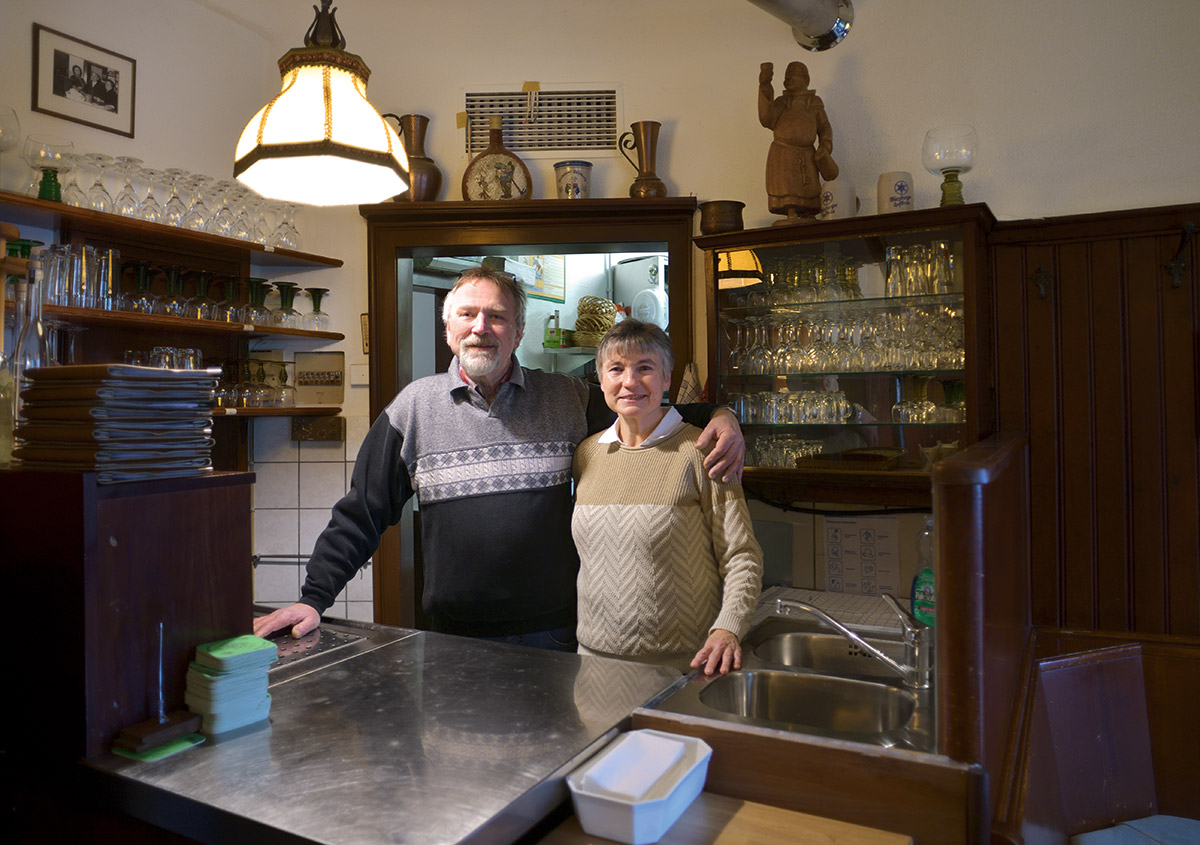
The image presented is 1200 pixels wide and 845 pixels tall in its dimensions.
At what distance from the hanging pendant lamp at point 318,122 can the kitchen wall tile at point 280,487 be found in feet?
6.77

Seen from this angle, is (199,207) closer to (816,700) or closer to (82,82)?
(82,82)

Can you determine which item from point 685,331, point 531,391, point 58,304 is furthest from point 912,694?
point 58,304

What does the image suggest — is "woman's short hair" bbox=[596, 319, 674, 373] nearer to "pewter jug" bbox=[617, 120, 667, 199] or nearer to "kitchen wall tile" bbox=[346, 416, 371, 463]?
"pewter jug" bbox=[617, 120, 667, 199]

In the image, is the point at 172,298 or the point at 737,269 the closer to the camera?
the point at 172,298

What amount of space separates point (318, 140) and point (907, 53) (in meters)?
2.37

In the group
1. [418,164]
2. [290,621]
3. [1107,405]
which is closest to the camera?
[290,621]

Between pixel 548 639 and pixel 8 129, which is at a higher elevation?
pixel 8 129

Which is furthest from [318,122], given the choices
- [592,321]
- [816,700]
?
[592,321]

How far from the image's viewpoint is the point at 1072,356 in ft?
8.73

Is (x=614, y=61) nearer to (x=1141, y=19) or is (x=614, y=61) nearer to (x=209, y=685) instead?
(x=1141, y=19)

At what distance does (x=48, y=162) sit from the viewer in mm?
2480

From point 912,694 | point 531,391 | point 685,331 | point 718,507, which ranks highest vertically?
point 685,331

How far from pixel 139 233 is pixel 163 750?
216 centimetres

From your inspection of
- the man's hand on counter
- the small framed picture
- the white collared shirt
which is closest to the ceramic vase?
the small framed picture
